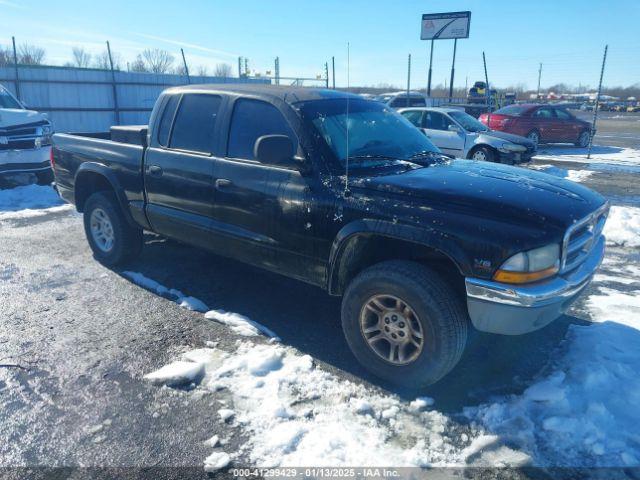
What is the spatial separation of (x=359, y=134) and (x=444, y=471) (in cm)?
249

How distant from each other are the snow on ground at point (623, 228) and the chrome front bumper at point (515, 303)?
13.7 feet

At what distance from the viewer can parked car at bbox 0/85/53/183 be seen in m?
8.91

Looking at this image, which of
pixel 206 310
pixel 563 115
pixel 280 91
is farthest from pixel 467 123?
pixel 206 310

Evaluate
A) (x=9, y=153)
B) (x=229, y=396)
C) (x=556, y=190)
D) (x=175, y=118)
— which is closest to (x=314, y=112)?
(x=175, y=118)

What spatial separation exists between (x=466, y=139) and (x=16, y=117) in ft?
31.6

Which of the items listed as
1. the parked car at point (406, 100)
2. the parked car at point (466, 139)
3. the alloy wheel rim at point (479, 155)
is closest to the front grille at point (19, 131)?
the parked car at point (466, 139)

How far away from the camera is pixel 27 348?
365 cm

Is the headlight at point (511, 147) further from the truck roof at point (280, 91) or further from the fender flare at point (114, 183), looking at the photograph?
the fender flare at point (114, 183)

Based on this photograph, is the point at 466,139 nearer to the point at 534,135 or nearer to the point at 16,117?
the point at 534,135

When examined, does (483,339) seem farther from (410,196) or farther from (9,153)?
(9,153)

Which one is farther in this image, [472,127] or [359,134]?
[472,127]

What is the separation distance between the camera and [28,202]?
839 cm

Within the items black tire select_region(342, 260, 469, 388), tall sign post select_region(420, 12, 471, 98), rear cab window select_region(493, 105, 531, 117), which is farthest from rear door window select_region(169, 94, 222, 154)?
tall sign post select_region(420, 12, 471, 98)

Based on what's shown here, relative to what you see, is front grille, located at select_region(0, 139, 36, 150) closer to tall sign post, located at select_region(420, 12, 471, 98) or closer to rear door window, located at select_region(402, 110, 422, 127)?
rear door window, located at select_region(402, 110, 422, 127)
